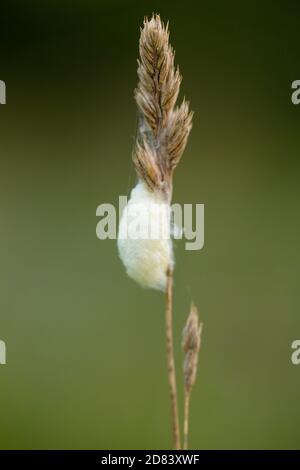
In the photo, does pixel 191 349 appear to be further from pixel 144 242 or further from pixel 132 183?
pixel 132 183

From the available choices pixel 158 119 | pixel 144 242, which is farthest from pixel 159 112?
pixel 144 242

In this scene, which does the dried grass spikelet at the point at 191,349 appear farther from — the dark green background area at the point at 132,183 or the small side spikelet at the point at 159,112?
the dark green background area at the point at 132,183

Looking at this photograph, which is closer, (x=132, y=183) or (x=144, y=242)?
(x=144, y=242)

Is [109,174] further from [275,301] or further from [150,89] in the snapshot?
[150,89]

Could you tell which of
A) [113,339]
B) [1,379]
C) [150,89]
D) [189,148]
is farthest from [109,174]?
[150,89]

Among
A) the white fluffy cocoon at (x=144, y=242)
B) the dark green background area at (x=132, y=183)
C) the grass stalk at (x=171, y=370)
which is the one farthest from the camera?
the dark green background area at (x=132, y=183)

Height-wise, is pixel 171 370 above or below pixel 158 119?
below

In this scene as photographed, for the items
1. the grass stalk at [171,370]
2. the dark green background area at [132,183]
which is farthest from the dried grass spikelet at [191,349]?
the dark green background area at [132,183]
